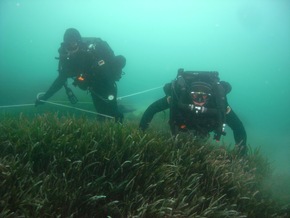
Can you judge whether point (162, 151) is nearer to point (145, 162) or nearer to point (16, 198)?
point (145, 162)

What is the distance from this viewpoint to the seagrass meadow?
3840mm

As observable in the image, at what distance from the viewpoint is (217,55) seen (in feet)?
453

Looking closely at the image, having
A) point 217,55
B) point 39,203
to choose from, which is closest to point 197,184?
point 39,203

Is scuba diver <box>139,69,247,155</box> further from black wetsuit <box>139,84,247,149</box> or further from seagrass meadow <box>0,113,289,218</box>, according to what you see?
seagrass meadow <box>0,113,289,218</box>

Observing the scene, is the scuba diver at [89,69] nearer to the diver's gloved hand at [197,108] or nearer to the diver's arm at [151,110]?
the diver's arm at [151,110]

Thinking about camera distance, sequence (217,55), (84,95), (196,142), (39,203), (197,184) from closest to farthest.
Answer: (39,203) < (197,184) < (196,142) < (84,95) < (217,55)

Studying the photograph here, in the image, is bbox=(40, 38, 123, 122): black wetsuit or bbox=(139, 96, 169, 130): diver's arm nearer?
bbox=(139, 96, 169, 130): diver's arm

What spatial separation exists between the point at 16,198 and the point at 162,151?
2722 millimetres

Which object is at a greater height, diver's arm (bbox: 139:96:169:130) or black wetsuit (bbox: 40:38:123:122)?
black wetsuit (bbox: 40:38:123:122)

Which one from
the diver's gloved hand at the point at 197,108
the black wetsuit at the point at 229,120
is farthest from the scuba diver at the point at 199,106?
the black wetsuit at the point at 229,120

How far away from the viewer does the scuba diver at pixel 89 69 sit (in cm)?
856

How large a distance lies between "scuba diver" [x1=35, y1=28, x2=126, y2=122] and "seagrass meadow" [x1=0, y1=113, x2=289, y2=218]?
9.51ft

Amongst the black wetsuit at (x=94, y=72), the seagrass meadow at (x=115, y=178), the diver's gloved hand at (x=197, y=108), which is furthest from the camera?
the black wetsuit at (x=94, y=72)

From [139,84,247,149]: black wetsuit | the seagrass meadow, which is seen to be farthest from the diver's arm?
the seagrass meadow
